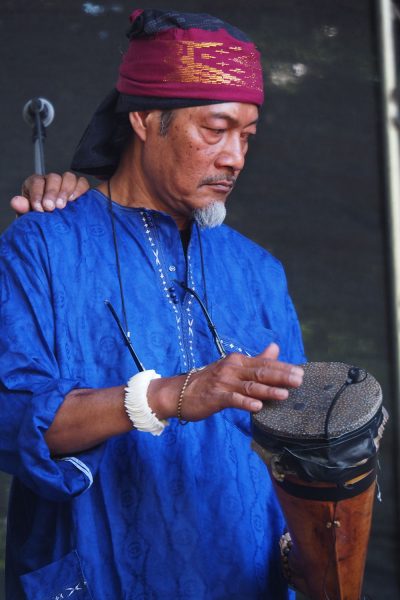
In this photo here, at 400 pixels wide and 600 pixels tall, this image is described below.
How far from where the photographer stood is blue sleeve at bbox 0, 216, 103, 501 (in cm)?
230

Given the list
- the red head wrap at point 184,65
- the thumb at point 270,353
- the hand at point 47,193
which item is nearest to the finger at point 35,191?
the hand at point 47,193

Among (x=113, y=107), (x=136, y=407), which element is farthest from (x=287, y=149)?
(x=136, y=407)

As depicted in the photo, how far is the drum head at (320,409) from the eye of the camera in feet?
7.14

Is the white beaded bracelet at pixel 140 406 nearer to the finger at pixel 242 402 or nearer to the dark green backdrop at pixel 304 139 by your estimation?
the finger at pixel 242 402

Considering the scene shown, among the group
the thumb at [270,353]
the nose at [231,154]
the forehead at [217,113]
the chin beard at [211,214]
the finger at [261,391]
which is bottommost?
the finger at [261,391]

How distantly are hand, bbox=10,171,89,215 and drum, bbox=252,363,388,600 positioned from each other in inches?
37.2

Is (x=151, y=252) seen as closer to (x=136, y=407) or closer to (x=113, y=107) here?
(x=113, y=107)

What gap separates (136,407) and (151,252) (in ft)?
2.23

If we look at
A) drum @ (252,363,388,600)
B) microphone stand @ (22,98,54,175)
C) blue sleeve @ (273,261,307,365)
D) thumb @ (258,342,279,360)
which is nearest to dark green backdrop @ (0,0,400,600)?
microphone stand @ (22,98,54,175)

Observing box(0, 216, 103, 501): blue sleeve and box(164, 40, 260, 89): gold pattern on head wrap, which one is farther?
box(164, 40, 260, 89): gold pattern on head wrap

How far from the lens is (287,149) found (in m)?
4.12

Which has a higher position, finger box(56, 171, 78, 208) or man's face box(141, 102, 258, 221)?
man's face box(141, 102, 258, 221)

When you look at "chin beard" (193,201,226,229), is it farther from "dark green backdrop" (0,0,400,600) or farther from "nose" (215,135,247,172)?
"dark green backdrop" (0,0,400,600)

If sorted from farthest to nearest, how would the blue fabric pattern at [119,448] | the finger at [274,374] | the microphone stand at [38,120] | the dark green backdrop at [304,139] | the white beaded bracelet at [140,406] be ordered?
the dark green backdrop at [304,139] < the microphone stand at [38,120] < the blue fabric pattern at [119,448] < the white beaded bracelet at [140,406] < the finger at [274,374]
